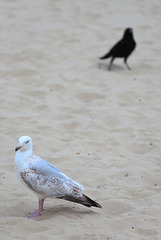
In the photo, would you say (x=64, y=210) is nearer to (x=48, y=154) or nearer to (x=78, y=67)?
(x=48, y=154)

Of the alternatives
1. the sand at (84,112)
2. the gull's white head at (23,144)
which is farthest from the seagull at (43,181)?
the sand at (84,112)

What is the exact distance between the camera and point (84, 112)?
608 cm

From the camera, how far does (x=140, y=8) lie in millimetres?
10406

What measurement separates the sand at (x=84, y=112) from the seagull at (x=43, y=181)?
161 mm

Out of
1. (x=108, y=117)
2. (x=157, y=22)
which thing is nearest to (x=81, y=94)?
(x=108, y=117)

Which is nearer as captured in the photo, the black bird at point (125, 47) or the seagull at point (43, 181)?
the seagull at point (43, 181)

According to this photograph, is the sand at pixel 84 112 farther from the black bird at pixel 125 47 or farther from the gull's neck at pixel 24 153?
the gull's neck at pixel 24 153

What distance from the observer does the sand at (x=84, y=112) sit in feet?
11.8

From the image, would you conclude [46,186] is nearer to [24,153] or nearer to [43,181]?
[43,181]

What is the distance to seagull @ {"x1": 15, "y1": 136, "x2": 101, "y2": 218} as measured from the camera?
3.57 metres

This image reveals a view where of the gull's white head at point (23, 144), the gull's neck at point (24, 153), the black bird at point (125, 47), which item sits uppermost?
the gull's white head at point (23, 144)

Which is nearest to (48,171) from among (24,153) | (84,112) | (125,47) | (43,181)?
(43,181)

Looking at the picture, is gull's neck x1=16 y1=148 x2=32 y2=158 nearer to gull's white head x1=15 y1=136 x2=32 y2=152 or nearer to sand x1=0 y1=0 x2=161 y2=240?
gull's white head x1=15 y1=136 x2=32 y2=152

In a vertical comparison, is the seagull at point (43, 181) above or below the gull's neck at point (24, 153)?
below
